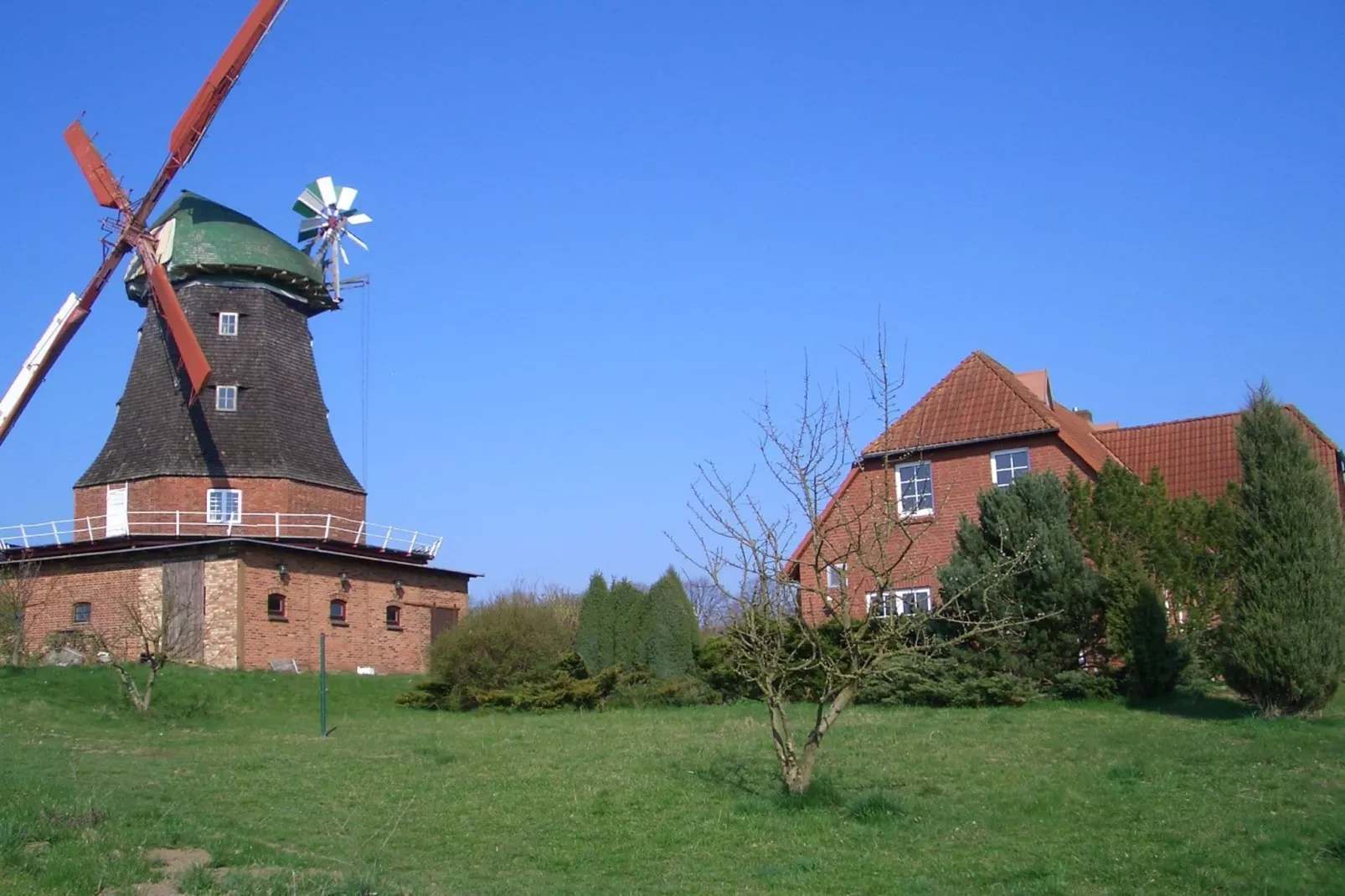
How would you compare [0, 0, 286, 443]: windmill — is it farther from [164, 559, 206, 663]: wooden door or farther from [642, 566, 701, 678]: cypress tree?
[642, 566, 701, 678]: cypress tree

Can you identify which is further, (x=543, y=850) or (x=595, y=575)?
(x=595, y=575)

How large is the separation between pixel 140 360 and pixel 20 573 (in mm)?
8995

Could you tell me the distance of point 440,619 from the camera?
36.0 m

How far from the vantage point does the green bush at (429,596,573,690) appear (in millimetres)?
24469

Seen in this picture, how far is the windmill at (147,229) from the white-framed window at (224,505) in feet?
9.03

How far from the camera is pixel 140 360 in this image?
118 feet

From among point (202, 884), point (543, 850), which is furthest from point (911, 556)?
point (202, 884)

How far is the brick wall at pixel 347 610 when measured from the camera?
29922mm

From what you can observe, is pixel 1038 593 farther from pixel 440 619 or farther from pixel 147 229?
pixel 147 229

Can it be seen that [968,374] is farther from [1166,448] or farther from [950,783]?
[950,783]

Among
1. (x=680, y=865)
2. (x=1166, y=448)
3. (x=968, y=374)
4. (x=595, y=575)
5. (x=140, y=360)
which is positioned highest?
(x=140, y=360)

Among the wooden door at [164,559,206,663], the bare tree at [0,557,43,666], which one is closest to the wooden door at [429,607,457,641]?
the wooden door at [164,559,206,663]

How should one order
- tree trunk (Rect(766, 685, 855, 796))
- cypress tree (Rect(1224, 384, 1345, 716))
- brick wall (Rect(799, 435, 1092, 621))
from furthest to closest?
1. brick wall (Rect(799, 435, 1092, 621))
2. cypress tree (Rect(1224, 384, 1345, 716))
3. tree trunk (Rect(766, 685, 855, 796))

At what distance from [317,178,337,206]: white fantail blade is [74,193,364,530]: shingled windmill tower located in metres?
3.42
